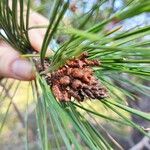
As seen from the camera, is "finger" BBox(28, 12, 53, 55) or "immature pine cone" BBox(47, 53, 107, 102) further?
"finger" BBox(28, 12, 53, 55)

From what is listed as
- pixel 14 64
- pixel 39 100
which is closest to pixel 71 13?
pixel 14 64

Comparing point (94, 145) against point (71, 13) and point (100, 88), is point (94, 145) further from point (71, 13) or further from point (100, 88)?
point (71, 13)

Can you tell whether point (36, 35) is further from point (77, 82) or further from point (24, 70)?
point (77, 82)

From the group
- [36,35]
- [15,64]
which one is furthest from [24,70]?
[36,35]

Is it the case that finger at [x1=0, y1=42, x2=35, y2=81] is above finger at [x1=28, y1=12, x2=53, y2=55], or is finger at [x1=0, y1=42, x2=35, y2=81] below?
below

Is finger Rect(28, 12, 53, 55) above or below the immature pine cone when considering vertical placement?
above

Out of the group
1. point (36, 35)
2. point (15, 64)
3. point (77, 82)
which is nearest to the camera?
point (77, 82)

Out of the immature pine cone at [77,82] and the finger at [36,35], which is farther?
the finger at [36,35]
